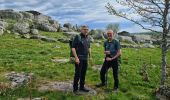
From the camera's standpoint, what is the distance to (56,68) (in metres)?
29.4

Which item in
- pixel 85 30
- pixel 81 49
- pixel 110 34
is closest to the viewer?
pixel 85 30

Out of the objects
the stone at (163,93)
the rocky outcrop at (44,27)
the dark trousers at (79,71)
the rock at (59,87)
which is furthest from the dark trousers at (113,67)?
the rocky outcrop at (44,27)

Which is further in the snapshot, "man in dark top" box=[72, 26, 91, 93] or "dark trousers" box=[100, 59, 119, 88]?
"dark trousers" box=[100, 59, 119, 88]

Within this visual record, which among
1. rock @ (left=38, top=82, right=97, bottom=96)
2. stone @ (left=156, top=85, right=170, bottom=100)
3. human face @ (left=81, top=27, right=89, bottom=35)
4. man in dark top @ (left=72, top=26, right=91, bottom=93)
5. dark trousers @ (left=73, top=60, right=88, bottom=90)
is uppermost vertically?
human face @ (left=81, top=27, right=89, bottom=35)

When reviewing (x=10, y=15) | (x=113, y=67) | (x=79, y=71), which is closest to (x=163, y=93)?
(x=113, y=67)

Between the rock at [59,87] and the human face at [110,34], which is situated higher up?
the human face at [110,34]

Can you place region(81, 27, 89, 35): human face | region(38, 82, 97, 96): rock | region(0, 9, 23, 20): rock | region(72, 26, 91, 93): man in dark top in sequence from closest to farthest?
region(81, 27, 89, 35): human face, region(72, 26, 91, 93): man in dark top, region(38, 82, 97, 96): rock, region(0, 9, 23, 20): rock

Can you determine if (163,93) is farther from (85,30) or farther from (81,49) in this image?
(85,30)

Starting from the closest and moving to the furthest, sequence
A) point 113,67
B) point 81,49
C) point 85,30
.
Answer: point 85,30 → point 81,49 → point 113,67

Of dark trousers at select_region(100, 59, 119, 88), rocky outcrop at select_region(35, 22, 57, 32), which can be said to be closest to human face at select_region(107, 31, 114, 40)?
dark trousers at select_region(100, 59, 119, 88)

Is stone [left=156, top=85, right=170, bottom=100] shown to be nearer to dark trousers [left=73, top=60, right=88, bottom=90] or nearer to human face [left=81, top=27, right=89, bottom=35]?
dark trousers [left=73, top=60, right=88, bottom=90]

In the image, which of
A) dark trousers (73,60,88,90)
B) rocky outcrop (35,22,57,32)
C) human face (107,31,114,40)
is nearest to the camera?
dark trousers (73,60,88,90)

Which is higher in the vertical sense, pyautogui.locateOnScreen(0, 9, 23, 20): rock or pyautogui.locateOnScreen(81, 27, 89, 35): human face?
pyautogui.locateOnScreen(0, 9, 23, 20): rock

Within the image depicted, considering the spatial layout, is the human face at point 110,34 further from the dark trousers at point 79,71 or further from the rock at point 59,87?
the rock at point 59,87
